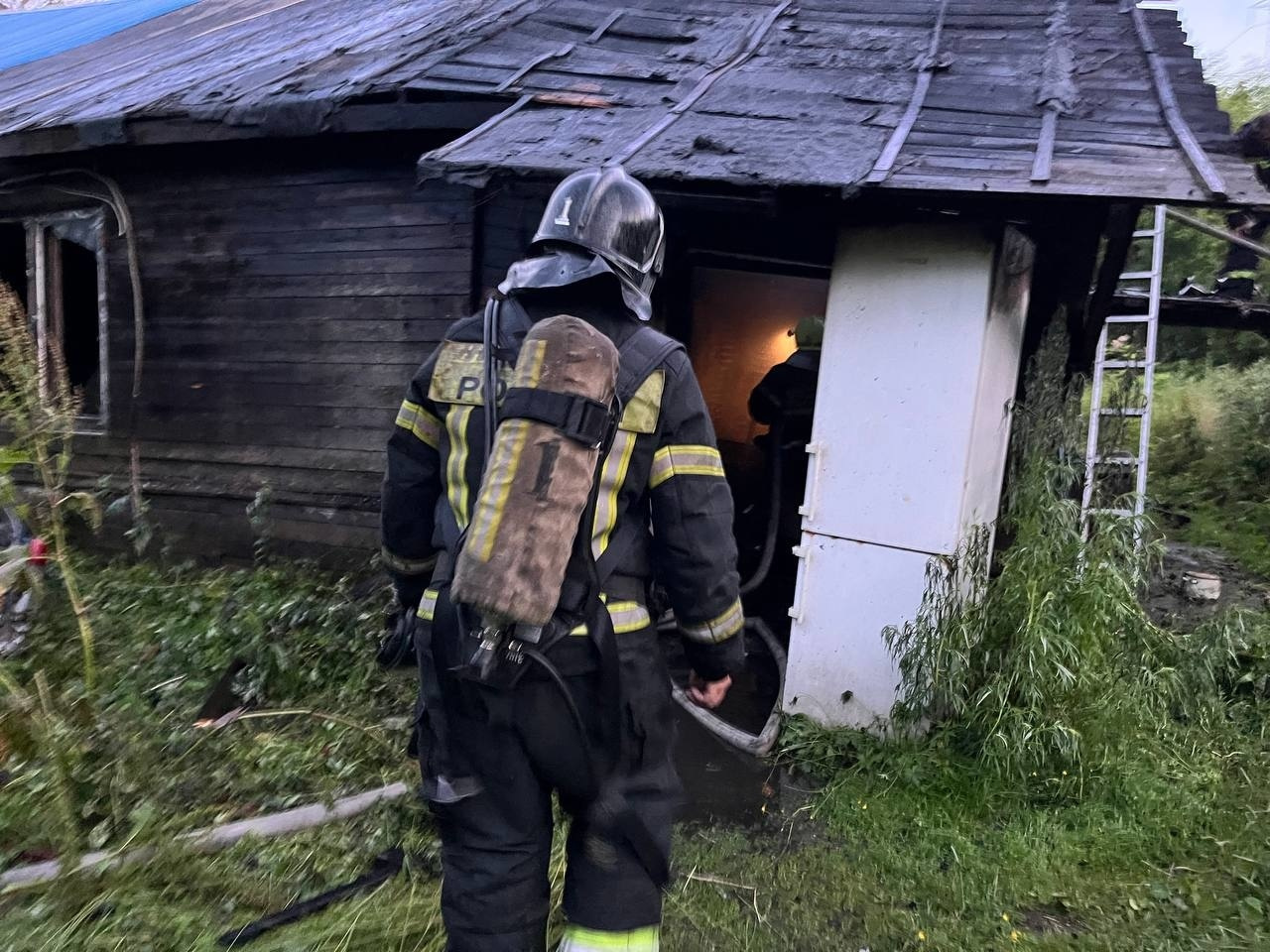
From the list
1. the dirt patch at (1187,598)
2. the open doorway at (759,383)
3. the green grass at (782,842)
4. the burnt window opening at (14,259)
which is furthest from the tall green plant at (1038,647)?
the burnt window opening at (14,259)

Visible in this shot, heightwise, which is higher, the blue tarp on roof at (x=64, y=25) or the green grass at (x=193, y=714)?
the blue tarp on roof at (x=64, y=25)

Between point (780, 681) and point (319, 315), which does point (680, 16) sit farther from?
point (780, 681)

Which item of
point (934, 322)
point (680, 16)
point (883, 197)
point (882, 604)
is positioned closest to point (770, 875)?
point (882, 604)

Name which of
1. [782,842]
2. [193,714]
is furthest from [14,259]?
[782,842]

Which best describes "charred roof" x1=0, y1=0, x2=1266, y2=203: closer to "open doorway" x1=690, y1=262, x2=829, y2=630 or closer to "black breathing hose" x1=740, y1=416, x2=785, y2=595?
"open doorway" x1=690, y1=262, x2=829, y2=630

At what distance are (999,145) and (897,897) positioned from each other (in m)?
3.02

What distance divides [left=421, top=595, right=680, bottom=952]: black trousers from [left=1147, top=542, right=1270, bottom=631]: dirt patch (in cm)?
524

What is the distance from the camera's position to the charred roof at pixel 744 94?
3414 mm

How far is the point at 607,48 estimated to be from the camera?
506cm

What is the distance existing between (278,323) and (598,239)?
4442 mm

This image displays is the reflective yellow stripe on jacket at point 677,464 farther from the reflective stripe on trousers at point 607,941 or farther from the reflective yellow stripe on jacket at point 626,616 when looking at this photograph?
the reflective stripe on trousers at point 607,941

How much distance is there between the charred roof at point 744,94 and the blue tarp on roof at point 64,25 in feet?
14.7

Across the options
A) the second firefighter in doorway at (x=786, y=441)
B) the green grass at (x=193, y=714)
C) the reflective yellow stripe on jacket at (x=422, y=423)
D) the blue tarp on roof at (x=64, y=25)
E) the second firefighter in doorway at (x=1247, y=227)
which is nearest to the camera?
the reflective yellow stripe on jacket at (x=422, y=423)

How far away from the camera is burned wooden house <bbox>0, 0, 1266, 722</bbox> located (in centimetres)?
364
